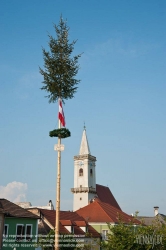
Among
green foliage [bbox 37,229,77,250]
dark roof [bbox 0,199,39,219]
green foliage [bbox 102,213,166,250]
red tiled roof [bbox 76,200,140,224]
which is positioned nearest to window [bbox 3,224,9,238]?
dark roof [bbox 0,199,39,219]

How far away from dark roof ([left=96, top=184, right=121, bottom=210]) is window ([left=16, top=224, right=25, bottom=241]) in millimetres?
62117

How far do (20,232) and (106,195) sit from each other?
2617 inches

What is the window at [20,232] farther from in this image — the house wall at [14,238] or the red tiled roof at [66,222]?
the red tiled roof at [66,222]

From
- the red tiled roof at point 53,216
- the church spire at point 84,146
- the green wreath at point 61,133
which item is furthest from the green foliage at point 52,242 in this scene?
the church spire at point 84,146

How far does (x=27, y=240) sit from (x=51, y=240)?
294 centimetres

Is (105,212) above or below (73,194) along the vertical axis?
below

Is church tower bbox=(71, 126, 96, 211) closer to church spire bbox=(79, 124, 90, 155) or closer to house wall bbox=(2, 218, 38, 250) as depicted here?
church spire bbox=(79, 124, 90, 155)

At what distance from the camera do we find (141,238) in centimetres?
1872

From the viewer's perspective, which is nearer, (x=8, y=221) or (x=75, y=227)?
(x=8, y=221)

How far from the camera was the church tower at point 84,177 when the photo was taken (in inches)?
3566

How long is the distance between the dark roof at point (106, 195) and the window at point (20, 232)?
6212cm

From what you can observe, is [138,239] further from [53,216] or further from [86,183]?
[86,183]

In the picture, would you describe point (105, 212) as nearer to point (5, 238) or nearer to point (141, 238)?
point (5, 238)

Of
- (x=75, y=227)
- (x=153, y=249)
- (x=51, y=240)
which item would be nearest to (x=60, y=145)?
(x=153, y=249)
